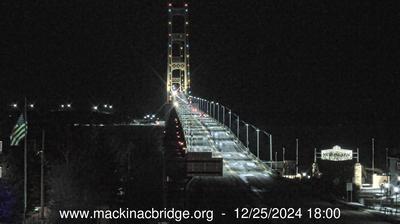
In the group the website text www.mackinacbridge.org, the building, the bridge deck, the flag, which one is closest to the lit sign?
the bridge deck

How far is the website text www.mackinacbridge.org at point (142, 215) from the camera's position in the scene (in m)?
21.8

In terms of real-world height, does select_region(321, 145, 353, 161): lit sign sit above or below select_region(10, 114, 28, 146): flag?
below

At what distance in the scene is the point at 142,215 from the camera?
27.1 metres

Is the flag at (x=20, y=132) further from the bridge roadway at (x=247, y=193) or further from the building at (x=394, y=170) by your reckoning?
the building at (x=394, y=170)

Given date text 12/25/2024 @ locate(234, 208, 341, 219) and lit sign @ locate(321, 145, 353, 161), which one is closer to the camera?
date text 12/25/2024 @ locate(234, 208, 341, 219)

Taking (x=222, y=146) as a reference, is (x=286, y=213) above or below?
below

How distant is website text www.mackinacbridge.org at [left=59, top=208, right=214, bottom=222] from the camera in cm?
2183

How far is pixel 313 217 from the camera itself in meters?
27.4

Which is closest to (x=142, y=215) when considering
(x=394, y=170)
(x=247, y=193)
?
(x=247, y=193)

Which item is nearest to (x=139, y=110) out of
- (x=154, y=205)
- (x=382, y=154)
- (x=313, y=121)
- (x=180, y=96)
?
(x=180, y=96)

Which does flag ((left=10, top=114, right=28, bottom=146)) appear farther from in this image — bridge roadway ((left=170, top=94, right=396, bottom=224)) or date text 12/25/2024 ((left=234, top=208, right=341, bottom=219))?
date text 12/25/2024 ((left=234, top=208, right=341, bottom=219))

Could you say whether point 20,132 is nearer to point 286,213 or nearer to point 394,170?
point 286,213

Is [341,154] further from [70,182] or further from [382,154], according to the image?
[70,182]

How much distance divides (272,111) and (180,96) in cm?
2305
